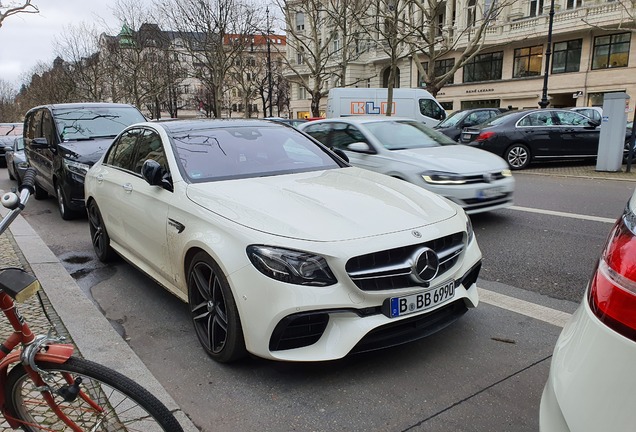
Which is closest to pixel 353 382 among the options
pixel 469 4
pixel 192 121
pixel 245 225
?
pixel 245 225

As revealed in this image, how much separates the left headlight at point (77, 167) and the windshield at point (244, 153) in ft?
12.5

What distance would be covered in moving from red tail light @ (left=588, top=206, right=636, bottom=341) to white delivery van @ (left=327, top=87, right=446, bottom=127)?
20.8 meters

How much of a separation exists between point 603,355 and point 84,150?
26.1ft

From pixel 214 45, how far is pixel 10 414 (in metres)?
33.8

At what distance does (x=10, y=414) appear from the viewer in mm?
2178

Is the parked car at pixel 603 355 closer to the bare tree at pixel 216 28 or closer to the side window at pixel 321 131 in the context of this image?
the side window at pixel 321 131

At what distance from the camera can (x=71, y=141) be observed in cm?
830

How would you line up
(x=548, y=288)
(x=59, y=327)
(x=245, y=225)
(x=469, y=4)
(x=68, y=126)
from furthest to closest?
(x=469, y=4) → (x=68, y=126) → (x=548, y=288) → (x=59, y=327) → (x=245, y=225)

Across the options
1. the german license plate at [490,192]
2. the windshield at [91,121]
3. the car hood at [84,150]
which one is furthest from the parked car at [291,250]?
the windshield at [91,121]

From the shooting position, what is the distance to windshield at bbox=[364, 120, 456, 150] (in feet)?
25.0

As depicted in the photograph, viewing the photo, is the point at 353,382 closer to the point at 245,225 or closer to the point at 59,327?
the point at 245,225

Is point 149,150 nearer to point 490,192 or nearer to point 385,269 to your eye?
point 385,269

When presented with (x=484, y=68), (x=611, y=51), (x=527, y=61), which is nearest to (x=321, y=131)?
(x=611, y=51)

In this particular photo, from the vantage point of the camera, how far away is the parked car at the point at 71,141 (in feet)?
25.3
